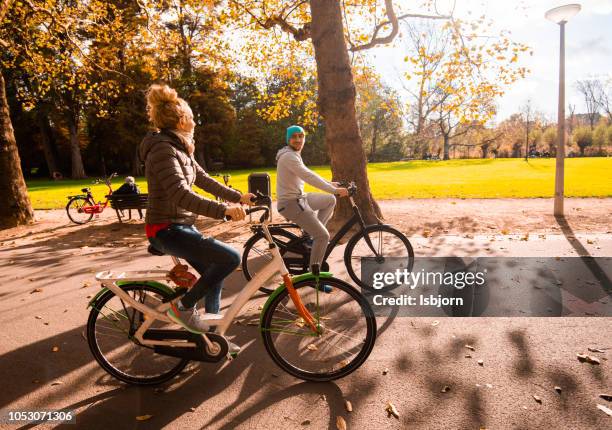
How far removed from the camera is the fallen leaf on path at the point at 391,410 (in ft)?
9.01

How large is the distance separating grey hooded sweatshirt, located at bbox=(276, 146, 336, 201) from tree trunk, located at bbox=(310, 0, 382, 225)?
4093mm

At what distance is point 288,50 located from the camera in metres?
14.2

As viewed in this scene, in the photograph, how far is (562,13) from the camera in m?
8.65

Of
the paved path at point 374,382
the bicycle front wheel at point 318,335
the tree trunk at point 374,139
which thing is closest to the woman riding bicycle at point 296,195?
the paved path at point 374,382

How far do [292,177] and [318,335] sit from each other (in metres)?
2.10

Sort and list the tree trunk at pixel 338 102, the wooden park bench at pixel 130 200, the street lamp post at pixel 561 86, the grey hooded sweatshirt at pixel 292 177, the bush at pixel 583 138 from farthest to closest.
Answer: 1. the bush at pixel 583 138
2. the wooden park bench at pixel 130 200
3. the street lamp post at pixel 561 86
4. the tree trunk at pixel 338 102
5. the grey hooded sweatshirt at pixel 292 177

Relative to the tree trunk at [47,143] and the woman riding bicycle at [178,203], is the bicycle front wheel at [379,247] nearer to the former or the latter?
the woman riding bicycle at [178,203]

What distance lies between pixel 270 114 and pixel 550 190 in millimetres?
10849

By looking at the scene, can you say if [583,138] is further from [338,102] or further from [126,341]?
[126,341]

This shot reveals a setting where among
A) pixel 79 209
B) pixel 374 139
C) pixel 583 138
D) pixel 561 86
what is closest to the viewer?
pixel 561 86

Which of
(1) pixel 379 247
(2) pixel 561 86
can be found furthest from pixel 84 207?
(2) pixel 561 86

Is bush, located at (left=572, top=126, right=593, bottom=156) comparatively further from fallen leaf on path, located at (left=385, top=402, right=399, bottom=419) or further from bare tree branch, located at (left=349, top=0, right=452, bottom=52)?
fallen leaf on path, located at (left=385, top=402, right=399, bottom=419)

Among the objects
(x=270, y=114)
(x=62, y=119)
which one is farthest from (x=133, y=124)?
(x=270, y=114)

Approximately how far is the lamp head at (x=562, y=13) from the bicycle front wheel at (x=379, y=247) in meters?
7.11
